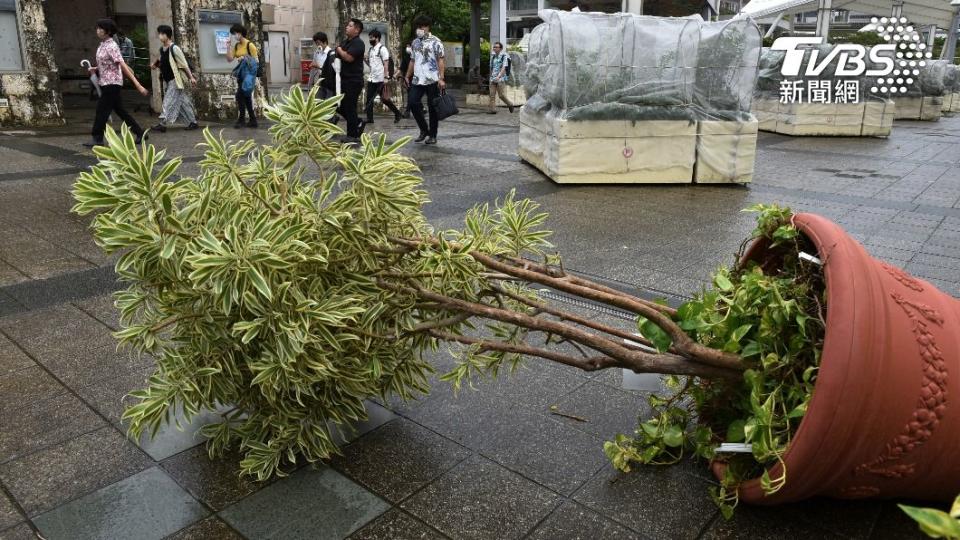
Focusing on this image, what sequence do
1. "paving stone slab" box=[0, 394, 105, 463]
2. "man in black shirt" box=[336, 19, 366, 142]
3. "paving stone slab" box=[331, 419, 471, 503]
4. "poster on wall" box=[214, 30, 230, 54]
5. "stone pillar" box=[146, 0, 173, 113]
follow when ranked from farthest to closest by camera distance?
"poster on wall" box=[214, 30, 230, 54] → "stone pillar" box=[146, 0, 173, 113] → "man in black shirt" box=[336, 19, 366, 142] → "paving stone slab" box=[0, 394, 105, 463] → "paving stone slab" box=[331, 419, 471, 503]

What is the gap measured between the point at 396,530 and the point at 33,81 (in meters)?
13.6

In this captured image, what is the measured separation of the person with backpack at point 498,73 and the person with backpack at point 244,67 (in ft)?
23.9

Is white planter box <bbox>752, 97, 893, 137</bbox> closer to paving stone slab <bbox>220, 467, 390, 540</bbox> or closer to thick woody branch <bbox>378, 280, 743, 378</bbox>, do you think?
thick woody branch <bbox>378, 280, 743, 378</bbox>

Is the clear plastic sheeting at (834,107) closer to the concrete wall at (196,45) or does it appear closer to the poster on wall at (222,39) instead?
the concrete wall at (196,45)

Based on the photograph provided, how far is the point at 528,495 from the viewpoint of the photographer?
8.58 feet

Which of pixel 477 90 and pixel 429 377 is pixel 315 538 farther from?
pixel 477 90

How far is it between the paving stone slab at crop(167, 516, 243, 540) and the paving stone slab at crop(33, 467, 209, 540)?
0.03 meters

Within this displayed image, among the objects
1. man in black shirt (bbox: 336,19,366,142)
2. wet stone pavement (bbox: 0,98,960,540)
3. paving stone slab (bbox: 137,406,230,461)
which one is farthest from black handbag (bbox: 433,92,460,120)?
paving stone slab (bbox: 137,406,230,461)

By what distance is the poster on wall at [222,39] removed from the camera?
582 inches

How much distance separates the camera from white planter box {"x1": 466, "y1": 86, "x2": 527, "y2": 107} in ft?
68.4

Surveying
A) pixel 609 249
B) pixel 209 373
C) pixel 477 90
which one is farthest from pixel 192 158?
pixel 477 90

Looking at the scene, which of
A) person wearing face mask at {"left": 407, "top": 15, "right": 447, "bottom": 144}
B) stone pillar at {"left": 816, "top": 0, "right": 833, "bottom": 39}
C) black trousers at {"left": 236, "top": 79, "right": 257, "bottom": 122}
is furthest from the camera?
stone pillar at {"left": 816, "top": 0, "right": 833, "bottom": 39}

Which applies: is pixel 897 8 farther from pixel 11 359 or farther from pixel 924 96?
pixel 11 359

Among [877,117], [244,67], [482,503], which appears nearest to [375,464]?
[482,503]
